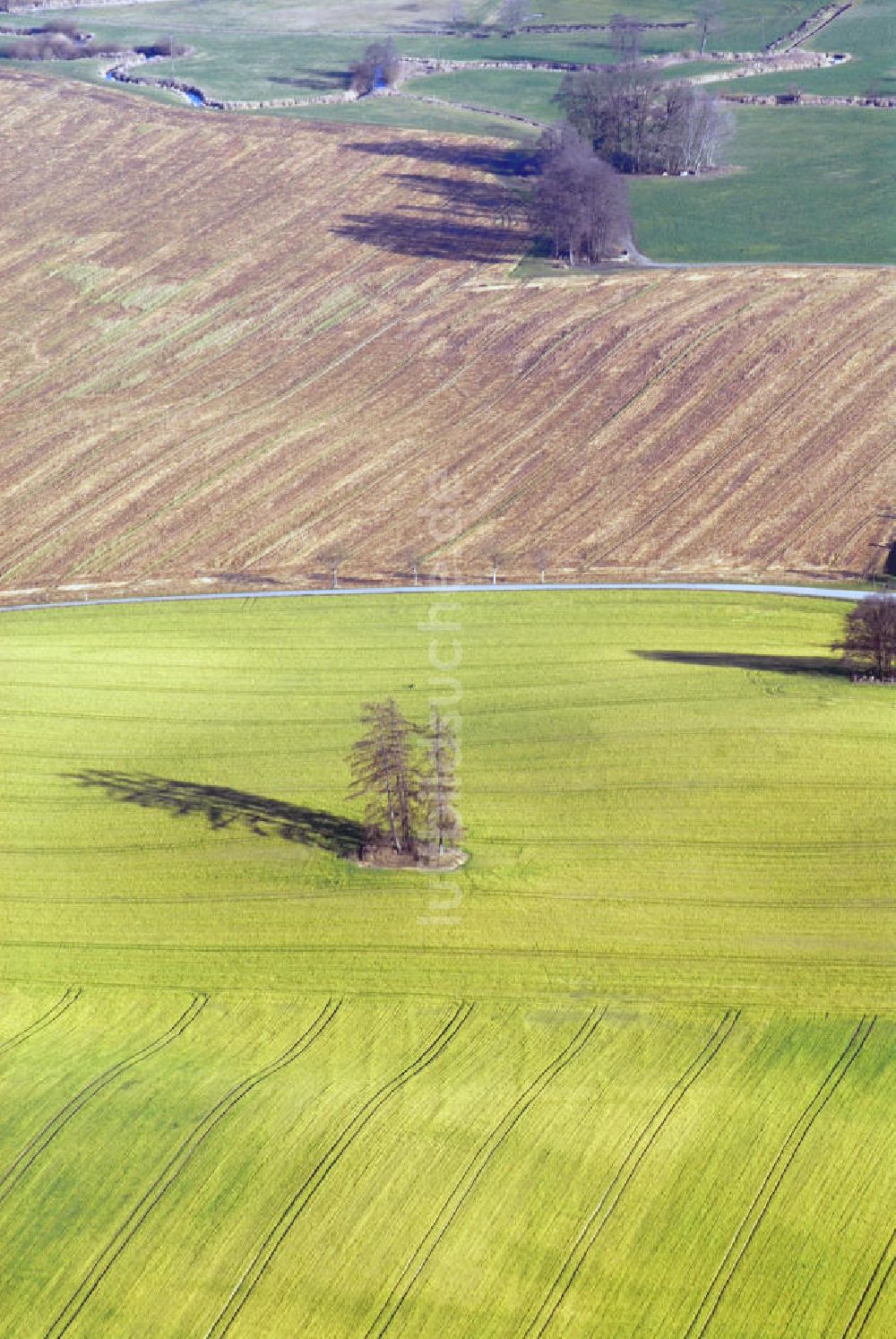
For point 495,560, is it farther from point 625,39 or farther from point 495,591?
point 625,39

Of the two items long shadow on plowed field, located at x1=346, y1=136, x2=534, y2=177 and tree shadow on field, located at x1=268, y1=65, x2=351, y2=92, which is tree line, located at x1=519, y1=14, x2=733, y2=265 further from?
tree shadow on field, located at x1=268, y1=65, x2=351, y2=92

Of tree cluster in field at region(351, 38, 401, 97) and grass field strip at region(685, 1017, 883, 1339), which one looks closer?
grass field strip at region(685, 1017, 883, 1339)

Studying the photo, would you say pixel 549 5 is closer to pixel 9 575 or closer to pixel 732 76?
pixel 732 76

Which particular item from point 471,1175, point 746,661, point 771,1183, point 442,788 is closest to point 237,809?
point 442,788

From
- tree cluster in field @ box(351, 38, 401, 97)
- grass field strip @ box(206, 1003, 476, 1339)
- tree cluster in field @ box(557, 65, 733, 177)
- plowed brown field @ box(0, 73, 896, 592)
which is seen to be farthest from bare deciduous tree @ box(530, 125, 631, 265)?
grass field strip @ box(206, 1003, 476, 1339)

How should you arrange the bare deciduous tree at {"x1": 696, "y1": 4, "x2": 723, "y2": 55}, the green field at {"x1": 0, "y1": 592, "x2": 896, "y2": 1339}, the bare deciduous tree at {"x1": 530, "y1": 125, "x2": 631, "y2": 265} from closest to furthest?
the green field at {"x1": 0, "y1": 592, "x2": 896, "y2": 1339}
the bare deciduous tree at {"x1": 530, "y1": 125, "x2": 631, "y2": 265}
the bare deciduous tree at {"x1": 696, "y1": 4, "x2": 723, "y2": 55}

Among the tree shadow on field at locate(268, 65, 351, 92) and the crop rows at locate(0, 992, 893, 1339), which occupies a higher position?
the tree shadow on field at locate(268, 65, 351, 92)
